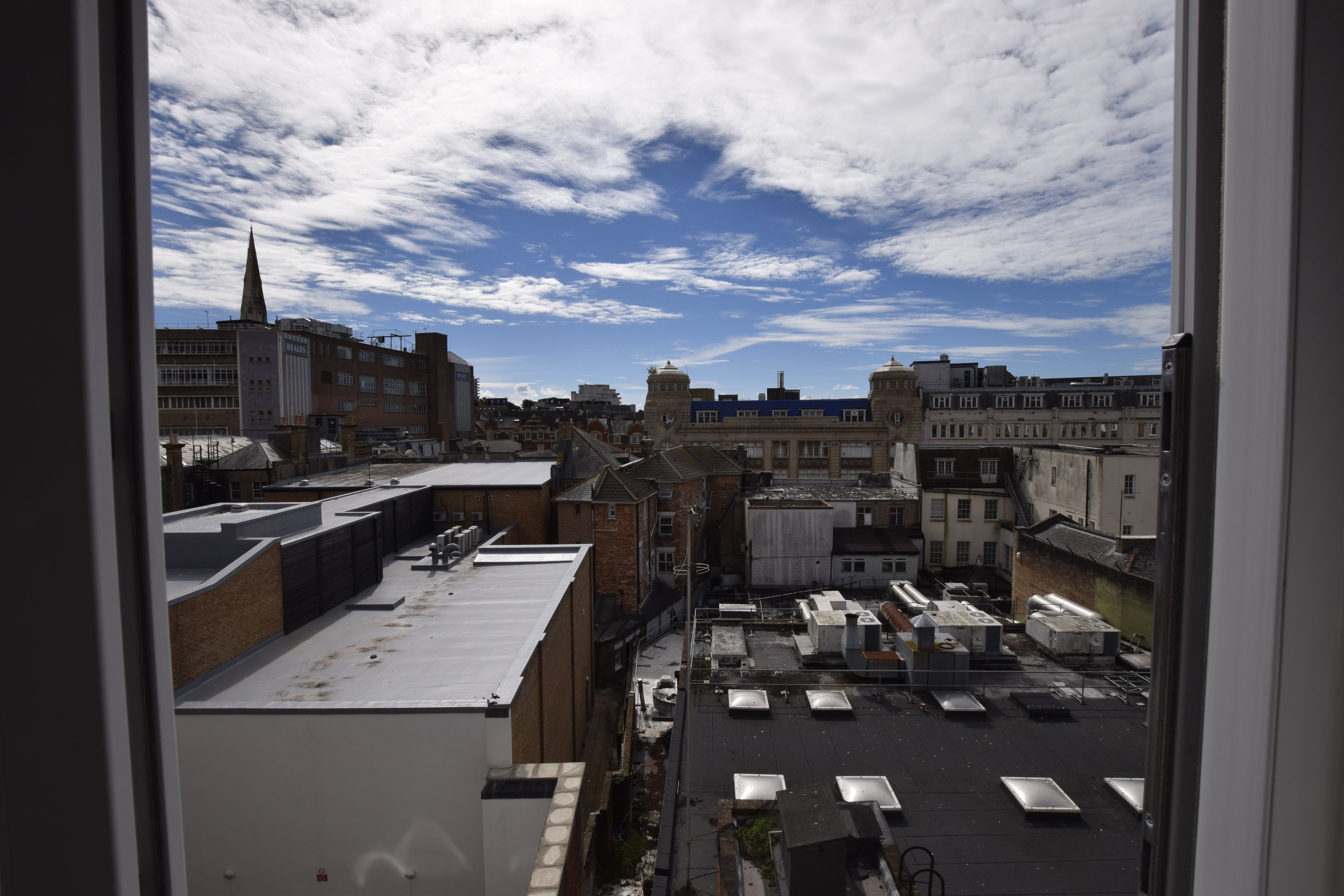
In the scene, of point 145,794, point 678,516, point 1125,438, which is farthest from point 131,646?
point 1125,438

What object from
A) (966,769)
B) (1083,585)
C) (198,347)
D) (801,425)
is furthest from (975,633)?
(198,347)

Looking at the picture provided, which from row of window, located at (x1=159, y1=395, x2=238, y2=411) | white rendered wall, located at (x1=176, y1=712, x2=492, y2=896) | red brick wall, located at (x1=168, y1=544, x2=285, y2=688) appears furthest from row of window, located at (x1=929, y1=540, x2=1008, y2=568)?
row of window, located at (x1=159, y1=395, x2=238, y2=411)

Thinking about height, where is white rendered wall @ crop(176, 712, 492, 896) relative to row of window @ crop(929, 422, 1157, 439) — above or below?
below

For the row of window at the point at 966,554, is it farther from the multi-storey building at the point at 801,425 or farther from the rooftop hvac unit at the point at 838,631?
the rooftop hvac unit at the point at 838,631

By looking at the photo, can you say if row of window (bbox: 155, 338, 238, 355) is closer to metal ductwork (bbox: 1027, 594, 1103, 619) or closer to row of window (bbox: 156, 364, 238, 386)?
row of window (bbox: 156, 364, 238, 386)

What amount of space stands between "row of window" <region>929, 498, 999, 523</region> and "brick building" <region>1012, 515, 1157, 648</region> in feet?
23.0

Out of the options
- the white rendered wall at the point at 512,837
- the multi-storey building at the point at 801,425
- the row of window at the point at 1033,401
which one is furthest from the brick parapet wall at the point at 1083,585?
the row of window at the point at 1033,401

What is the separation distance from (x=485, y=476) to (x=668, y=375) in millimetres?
32484

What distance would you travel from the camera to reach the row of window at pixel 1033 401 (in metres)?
58.1

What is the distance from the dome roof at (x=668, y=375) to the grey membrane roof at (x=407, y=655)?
43124 millimetres

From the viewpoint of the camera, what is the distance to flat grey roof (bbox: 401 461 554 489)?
84.1 feet

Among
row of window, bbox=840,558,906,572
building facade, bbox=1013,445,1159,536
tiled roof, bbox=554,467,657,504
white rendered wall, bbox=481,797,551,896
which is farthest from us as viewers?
row of window, bbox=840,558,906,572

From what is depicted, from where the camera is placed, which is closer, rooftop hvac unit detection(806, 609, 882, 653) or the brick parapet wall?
rooftop hvac unit detection(806, 609, 882, 653)

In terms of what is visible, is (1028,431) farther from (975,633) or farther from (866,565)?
(975,633)
